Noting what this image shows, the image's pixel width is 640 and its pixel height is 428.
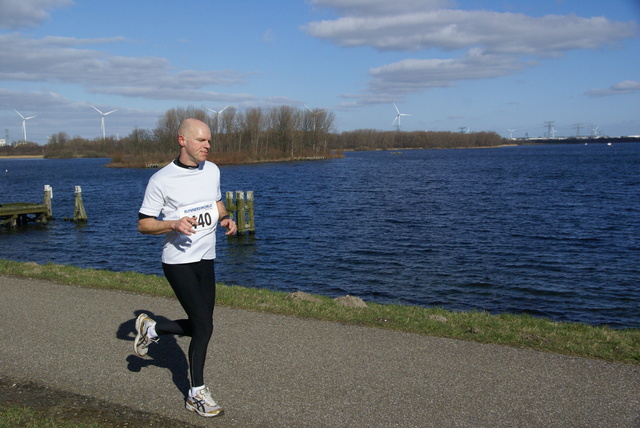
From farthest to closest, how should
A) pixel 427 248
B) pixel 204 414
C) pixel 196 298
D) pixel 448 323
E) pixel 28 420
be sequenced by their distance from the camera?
pixel 427 248
pixel 448 323
pixel 196 298
pixel 204 414
pixel 28 420

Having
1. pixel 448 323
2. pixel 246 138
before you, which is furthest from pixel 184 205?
pixel 246 138

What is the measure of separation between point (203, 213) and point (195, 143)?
0.58 meters

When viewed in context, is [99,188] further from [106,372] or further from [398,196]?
[106,372]

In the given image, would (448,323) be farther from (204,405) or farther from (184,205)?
(184,205)

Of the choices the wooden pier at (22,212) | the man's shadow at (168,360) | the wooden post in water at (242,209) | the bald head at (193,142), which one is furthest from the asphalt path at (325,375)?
the wooden pier at (22,212)

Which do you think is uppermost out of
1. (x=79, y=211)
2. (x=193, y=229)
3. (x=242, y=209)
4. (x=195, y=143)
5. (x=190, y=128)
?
(x=190, y=128)

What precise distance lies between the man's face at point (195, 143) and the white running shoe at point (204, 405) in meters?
1.91

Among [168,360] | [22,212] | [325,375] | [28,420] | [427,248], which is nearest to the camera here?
[28,420]

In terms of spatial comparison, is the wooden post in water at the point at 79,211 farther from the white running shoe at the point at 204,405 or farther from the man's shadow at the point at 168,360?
the white running shoe at the point at 204,405

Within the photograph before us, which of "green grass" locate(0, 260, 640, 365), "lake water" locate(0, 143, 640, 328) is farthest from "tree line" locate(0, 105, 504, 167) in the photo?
"green grass" locate(0, 260, 640, 365)

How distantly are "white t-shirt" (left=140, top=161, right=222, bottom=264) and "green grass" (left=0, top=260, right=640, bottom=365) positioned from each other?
3308 millimetres

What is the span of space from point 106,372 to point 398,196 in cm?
3954

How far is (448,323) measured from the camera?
25.8ft

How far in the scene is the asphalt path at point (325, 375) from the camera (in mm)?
4797
